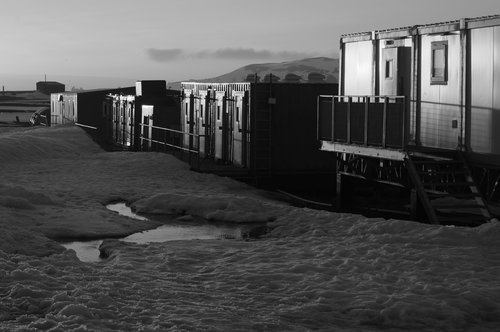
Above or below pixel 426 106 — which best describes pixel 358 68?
above

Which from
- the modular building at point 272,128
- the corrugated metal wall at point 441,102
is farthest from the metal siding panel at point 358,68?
the modular building at point 272,128

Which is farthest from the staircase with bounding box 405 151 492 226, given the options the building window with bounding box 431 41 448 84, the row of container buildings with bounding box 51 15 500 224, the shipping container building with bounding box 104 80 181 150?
the shipping container building with bounding box 104 80 181 150

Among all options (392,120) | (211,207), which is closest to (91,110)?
(211,207)

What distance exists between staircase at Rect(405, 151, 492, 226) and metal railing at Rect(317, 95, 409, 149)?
27.3 inches

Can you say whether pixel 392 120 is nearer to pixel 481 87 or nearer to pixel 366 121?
pixel 366 121

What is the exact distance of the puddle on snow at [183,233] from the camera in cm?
1522

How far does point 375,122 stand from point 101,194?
7.49 meters

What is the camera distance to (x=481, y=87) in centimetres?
1716

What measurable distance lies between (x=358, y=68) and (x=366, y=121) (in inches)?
99.3

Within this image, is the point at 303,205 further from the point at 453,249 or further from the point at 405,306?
the point at 405,306

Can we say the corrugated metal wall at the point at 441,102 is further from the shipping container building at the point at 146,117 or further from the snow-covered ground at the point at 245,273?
the shipping container building at the point at 146,117

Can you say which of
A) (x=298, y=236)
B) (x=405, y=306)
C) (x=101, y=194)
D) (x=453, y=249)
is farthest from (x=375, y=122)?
(x=405, y=306)

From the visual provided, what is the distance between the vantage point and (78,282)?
11.4m

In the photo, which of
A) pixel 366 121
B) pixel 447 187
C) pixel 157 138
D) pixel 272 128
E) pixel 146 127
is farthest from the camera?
Result: pixel 146 127
